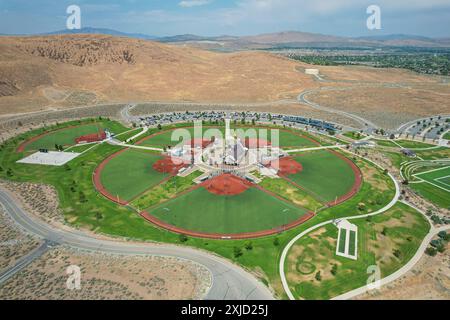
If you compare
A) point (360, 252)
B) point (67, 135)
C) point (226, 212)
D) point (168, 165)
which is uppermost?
point (67, 135)

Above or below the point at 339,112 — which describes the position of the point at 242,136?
below

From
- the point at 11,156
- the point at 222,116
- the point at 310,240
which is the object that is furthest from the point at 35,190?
the point at 222,116

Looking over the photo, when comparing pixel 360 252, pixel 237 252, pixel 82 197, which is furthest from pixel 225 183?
pixel 360 252

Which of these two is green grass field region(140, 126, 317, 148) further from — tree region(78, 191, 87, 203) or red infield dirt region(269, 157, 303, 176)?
tree region(78, 191, 87, 203)

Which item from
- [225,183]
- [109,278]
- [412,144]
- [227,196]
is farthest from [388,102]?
[109,278]

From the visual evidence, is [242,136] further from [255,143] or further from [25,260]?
[25,260]

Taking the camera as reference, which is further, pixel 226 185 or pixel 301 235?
pixel 226 185

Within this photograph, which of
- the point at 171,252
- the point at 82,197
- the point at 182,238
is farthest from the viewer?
the point at 82,197

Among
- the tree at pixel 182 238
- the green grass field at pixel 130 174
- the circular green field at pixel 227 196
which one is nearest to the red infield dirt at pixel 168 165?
the green grass field at pixel 130 174

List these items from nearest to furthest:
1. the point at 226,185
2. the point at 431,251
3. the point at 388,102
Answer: the point at 431,251, the point at 226,185, the point at 388,102
